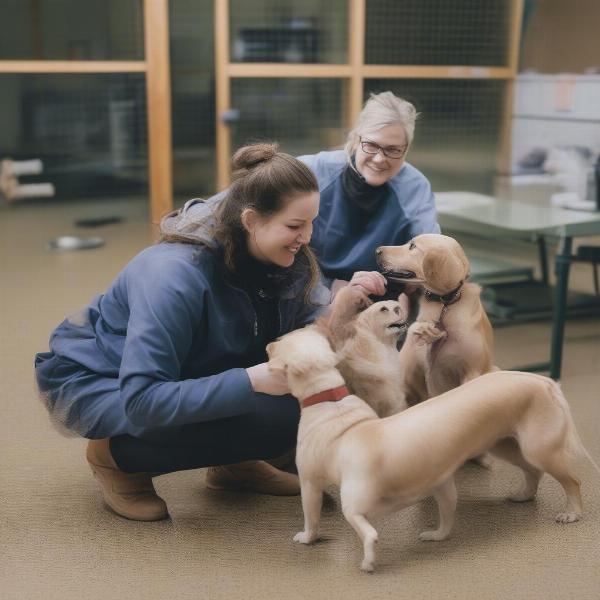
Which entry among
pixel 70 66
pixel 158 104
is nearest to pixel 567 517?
pixel 158 104

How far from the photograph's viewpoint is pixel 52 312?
3.83 m

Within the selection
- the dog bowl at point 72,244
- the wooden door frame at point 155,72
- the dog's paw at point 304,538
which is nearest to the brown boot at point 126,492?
the dog's paw at point 304,538

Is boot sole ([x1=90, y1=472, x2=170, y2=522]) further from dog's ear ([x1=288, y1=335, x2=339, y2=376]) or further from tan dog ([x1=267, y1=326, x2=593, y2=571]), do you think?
dog's ear ([x1=288, y1=335, x2=339, y2=376])

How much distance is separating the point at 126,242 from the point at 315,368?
383cm

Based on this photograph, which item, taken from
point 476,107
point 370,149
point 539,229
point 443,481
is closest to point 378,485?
point 443,481

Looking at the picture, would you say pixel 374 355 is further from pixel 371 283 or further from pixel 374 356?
pixel 371 283

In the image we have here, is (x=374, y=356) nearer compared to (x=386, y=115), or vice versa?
(x=374, y=356)

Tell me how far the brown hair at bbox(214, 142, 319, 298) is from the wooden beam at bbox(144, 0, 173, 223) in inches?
147

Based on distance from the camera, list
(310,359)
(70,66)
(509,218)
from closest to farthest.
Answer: (310,359) < (509,218) < (70,66)

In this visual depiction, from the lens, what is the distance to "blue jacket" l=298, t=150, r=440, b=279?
251 centimetres

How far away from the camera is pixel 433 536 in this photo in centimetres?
192

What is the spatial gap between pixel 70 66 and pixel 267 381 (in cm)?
417

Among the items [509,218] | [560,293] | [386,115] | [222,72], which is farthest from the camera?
[222,72]

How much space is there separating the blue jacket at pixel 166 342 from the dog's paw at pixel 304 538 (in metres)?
0.35
